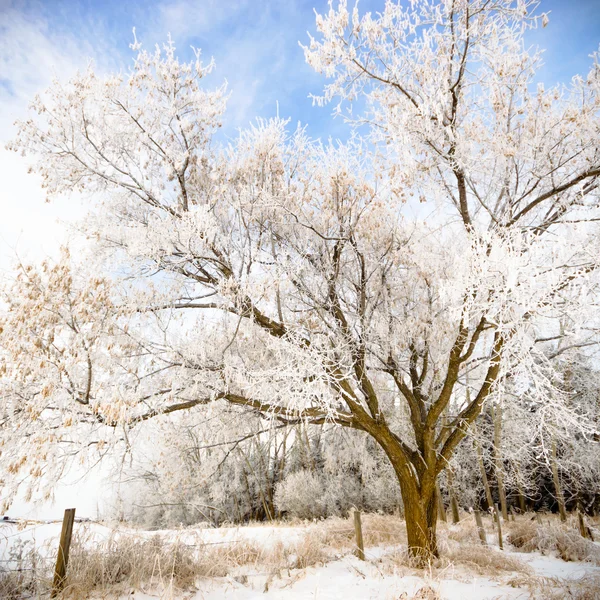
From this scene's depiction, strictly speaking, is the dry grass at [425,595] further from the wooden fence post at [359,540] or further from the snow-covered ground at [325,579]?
the wooden fence post at [359,540]

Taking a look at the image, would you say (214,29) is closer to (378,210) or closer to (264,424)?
(378,210)

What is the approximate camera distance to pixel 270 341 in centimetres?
575

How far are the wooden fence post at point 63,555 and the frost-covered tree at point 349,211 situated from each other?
1.23 m

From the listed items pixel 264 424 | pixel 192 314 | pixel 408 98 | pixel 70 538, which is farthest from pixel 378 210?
pixel 70 538

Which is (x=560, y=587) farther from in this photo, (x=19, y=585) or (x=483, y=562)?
(x=19, y=585)

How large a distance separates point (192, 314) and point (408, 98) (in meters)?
4.62

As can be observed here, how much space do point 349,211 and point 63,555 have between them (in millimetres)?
5543

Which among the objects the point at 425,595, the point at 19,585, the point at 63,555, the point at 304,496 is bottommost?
the point at 304,496

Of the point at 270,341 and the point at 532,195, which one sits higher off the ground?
the point at 532,195

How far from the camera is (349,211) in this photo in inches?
236


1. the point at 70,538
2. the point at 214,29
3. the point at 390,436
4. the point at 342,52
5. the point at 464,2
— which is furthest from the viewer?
the point at 214,29

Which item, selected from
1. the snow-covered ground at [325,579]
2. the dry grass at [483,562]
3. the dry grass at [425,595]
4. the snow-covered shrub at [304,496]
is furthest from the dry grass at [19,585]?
the snow-covered shrub at [304,496]

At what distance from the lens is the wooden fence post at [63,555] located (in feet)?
12.0

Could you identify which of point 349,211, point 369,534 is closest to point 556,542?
point 369,534
